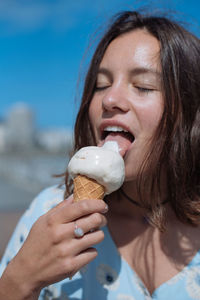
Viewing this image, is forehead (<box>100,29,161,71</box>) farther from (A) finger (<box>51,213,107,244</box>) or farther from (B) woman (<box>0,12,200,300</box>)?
(A) finger (<box>51,213,107,244</box>)

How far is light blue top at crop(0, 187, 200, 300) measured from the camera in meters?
2.02

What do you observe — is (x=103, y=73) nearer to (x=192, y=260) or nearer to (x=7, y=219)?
(x=192, y=260)

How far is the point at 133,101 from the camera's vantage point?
207 cm

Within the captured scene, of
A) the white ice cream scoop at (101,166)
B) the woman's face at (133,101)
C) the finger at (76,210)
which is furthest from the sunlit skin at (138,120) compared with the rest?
the finger at (76,210)

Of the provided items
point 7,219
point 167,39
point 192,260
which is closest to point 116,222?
point 192,260

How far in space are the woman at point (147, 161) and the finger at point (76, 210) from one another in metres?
0.57

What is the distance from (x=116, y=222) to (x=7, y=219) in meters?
6.02

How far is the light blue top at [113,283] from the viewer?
6.61ft

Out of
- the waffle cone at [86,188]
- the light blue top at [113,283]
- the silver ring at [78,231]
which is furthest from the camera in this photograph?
the light blue top at [113,283]

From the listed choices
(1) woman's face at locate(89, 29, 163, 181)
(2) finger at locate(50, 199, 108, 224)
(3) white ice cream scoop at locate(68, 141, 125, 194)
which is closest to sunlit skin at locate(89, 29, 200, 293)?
(1) woman's face at locate(89, 29, 163, 181)

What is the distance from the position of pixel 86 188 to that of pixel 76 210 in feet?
0.85

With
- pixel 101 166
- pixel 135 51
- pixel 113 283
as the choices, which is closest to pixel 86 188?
pixel 101 166

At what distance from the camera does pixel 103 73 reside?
2285 mm

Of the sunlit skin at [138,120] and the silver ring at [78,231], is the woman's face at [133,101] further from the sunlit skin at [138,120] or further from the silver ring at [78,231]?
the silver ring at [78,231]
